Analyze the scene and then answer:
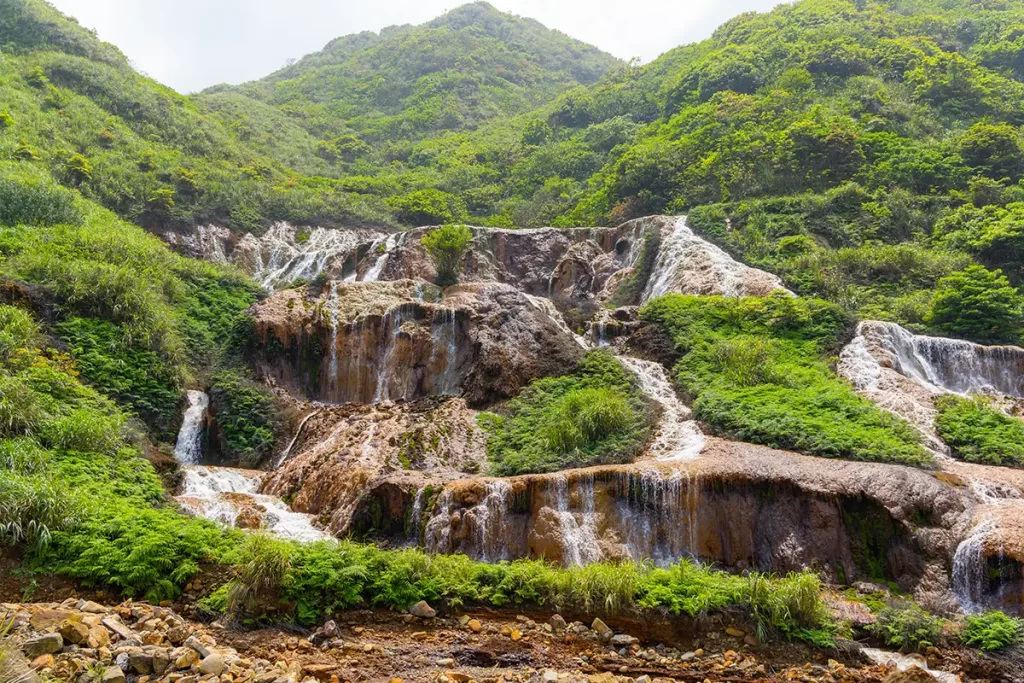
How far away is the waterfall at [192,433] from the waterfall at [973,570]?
16.0 meters

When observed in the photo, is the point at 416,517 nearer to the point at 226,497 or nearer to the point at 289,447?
the point at 226,497

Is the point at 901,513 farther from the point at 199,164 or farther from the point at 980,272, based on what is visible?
the point at 199,164

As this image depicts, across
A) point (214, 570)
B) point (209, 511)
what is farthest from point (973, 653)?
point (209, 511)

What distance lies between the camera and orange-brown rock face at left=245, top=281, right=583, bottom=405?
64.2 feet

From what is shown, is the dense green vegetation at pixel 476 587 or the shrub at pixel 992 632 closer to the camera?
the dense green vegetation at pixel 476 587

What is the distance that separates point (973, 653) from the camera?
8.62 metres

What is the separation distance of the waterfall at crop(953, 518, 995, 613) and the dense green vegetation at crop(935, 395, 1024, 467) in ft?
13.5

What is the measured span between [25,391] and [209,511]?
381 cm

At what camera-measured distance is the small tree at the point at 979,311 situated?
19297 mm

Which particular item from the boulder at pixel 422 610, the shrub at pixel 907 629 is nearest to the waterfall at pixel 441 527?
the boulder at pixel 422 610

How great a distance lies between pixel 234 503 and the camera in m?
13.0

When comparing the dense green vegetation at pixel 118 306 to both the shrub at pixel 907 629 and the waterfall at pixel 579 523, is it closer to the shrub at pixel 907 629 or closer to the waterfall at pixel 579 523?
the waterfall at pixel 579 523

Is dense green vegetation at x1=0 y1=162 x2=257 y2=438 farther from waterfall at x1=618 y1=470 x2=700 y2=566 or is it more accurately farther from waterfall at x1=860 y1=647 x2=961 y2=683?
waterfall at x1=860 y1=647 x2=961 y2=683

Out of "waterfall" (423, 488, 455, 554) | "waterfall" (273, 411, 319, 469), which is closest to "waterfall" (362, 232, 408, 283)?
"waterfall" (273, 411, 319, 469)
